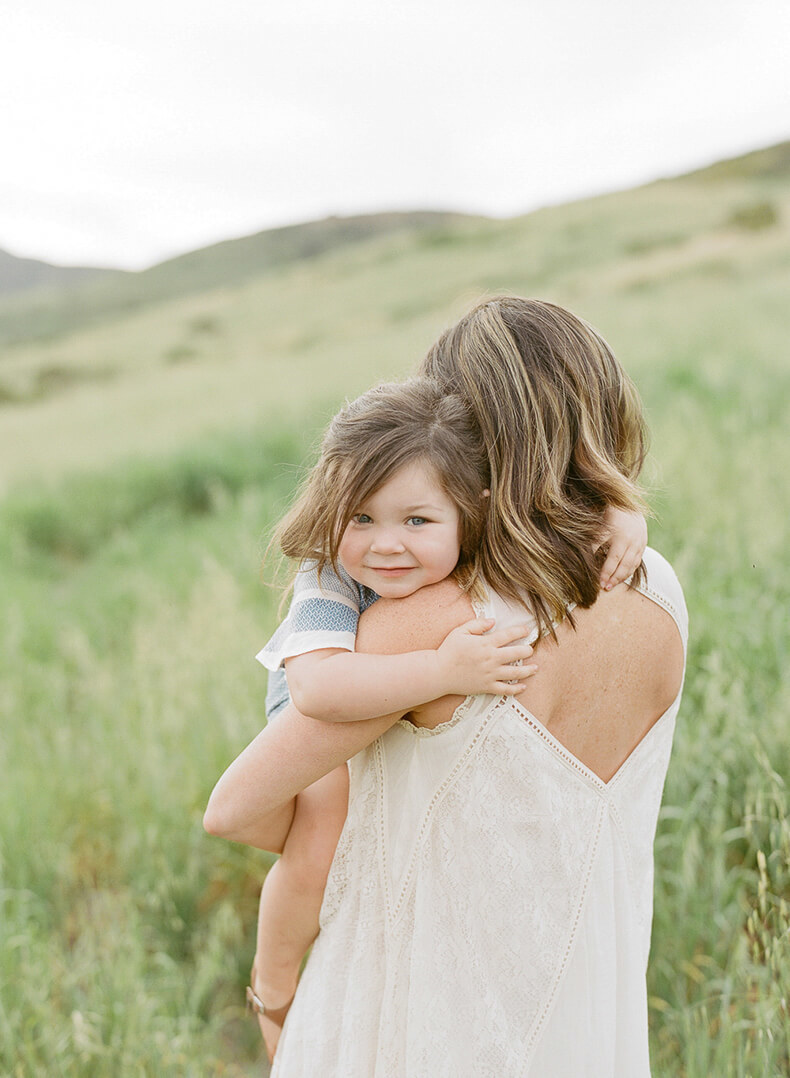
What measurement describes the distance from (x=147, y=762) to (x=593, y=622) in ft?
8.01

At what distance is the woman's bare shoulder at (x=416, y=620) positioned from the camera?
1269 millimetres

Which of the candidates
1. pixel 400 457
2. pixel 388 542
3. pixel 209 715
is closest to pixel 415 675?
pixel 388 542

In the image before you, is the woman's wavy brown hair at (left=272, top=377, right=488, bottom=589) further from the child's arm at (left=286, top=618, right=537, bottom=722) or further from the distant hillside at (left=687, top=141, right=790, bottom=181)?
the distant hillside at (left=687, top=141, right=790, bottom=181)

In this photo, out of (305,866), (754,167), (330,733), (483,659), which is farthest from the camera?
(754,167)

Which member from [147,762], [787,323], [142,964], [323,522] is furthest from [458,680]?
[787,323]

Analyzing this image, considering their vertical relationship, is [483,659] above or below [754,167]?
below

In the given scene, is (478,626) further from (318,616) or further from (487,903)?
(487,903)

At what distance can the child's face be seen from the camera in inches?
53.1

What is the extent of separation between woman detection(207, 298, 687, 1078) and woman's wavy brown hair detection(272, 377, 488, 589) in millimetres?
42

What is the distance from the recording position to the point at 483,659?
3.86ft

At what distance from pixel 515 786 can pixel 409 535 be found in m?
0.40

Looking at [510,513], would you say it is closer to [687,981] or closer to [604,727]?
[604,727]

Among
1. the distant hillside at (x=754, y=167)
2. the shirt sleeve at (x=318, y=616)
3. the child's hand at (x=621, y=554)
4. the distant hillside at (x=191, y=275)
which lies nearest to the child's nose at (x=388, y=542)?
the shirt sleeve at (x=318, y=616)

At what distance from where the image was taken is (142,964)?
261 cm
